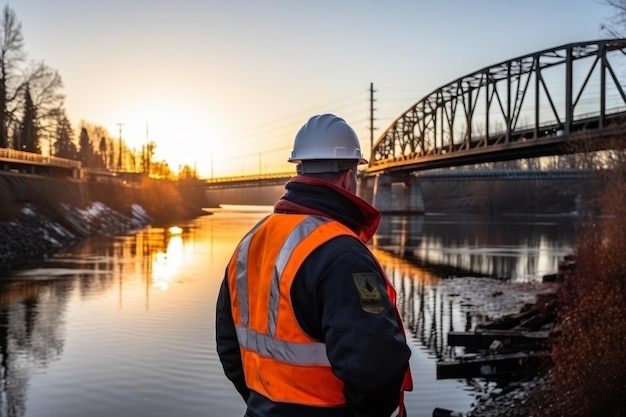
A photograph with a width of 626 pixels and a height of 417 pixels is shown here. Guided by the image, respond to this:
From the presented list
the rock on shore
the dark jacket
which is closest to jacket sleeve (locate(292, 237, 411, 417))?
the dark jacket

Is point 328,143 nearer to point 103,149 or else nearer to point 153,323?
point 153,323

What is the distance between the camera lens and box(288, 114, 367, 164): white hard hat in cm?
358

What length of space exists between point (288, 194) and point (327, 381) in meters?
0.99

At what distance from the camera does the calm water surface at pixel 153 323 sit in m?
12.8

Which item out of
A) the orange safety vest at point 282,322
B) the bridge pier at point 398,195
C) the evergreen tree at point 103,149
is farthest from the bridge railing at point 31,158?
the evergreen tree at point 103,149

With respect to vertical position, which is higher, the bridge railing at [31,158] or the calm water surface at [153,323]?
the bridge railing at [31,158]

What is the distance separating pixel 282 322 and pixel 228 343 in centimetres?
86

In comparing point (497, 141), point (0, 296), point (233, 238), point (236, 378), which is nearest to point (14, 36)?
point (233, 238)

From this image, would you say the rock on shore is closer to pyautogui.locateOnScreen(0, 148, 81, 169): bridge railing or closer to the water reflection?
pyautogui.locateOnScreen(0, 148, 81, 169): bridge railing

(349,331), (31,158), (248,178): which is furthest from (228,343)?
(248,178)

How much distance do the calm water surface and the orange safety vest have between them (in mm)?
9028

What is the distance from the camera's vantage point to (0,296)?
24438mm

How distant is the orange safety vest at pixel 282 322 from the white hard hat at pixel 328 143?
14.4 inches

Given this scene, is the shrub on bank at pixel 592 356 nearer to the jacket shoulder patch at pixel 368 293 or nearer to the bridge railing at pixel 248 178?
the jacket shoulder patch at pixel 368 293
